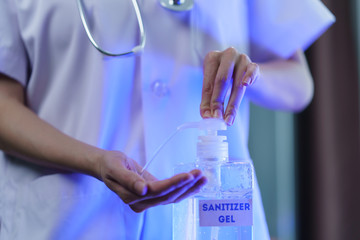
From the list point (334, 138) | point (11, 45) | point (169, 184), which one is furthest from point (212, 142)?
point (334, 138)

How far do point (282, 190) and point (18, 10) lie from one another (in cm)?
111

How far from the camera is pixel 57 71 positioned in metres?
0.62

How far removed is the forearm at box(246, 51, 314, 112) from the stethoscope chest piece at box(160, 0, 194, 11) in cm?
16

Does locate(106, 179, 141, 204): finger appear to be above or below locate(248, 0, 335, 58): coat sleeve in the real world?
below

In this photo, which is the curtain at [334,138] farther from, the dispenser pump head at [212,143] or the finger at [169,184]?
the finger at [169,184]

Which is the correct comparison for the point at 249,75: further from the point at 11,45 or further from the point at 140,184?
the point at 11,45

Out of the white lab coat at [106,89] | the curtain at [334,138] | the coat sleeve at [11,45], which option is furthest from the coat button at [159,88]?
the curtain at [334,138]

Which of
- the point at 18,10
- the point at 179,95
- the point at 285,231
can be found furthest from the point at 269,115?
A: the point at 18,10

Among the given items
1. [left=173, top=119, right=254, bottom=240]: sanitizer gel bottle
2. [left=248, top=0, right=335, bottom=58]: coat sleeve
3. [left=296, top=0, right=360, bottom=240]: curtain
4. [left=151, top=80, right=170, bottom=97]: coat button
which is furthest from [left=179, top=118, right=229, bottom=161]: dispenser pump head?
[left=296, top=0, right=360, bottom=240]: curtain

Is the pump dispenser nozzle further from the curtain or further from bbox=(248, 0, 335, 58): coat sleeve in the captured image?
the curtain

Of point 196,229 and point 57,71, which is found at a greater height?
point 57,71

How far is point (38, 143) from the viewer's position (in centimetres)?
55

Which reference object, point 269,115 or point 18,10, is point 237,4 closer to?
point 18,10

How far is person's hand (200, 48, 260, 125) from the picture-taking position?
0.51 m
